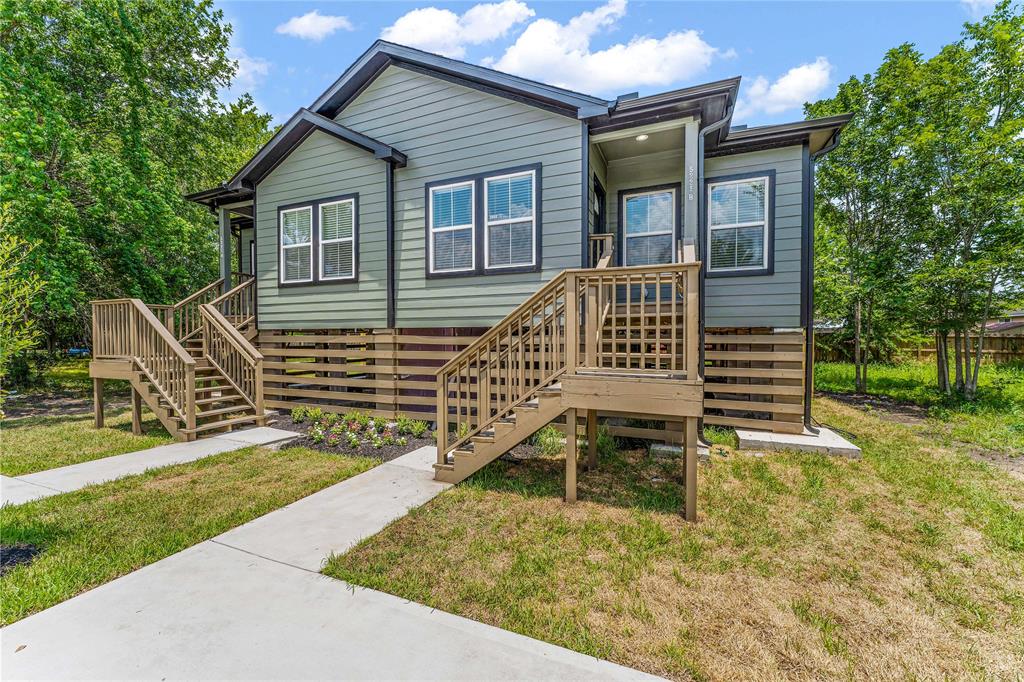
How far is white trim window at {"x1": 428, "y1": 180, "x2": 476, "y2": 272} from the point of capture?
686 centimetres

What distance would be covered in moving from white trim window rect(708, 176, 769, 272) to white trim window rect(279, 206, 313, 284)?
7282mm

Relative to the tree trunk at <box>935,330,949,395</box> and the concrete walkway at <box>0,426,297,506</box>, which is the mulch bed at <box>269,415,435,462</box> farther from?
the tree trunk at <box>935,330,949,395</box>

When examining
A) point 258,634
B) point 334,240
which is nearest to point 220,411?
point 334,240

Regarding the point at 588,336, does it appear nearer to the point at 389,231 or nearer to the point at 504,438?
the point at 504,438

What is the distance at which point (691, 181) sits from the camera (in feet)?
18.8

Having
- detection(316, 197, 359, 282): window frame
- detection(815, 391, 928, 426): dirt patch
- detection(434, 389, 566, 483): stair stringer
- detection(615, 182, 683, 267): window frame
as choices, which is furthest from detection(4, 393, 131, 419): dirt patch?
detection(815, 391, 928, 426): dirt patch

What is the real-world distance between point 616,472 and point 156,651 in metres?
4.18

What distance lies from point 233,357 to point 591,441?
643cm

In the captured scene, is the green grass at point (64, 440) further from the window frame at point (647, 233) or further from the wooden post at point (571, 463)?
the window frame at point (647, 233)

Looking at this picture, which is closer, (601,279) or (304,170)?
(601,279)

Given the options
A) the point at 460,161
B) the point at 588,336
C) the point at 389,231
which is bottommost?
the point at 588,336

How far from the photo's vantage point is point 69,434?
6.70m

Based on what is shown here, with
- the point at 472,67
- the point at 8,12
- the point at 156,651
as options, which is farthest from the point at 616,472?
the point at 8,12

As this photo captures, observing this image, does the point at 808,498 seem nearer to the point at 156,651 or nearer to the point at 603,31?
the point at 156,651
